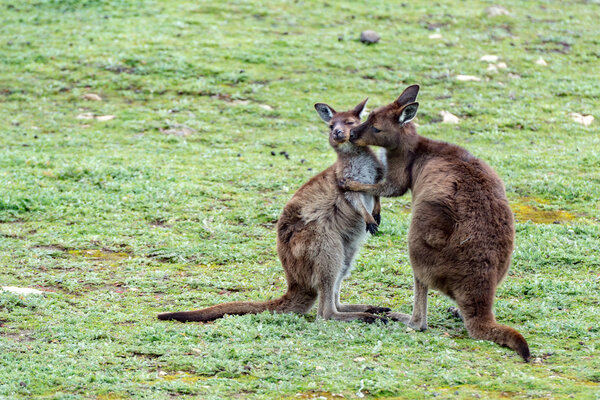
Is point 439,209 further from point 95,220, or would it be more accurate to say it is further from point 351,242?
point 95,220

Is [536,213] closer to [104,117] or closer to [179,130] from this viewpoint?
[179,130]

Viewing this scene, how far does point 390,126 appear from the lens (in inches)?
235

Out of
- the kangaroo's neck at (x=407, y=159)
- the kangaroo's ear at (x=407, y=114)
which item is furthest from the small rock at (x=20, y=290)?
the kangaroo's ear at (x=407, y=114)

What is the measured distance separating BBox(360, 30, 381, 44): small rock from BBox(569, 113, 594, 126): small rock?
4.02m

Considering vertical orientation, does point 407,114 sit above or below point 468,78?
above

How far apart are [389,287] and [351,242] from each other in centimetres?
83

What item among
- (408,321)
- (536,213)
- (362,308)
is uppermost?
(408,321)

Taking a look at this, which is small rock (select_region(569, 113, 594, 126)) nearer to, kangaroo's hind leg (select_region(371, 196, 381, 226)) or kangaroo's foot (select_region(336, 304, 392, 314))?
kangaroo's hind leg (select_region(371, 196, 381, 226))

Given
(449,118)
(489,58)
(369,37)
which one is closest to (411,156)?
(449,118)

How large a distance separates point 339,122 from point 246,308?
6.55 ft

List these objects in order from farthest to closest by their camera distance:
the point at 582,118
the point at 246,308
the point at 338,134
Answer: the point at 582,118, the point at 338,134, the point at 246,308

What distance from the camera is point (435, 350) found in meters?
4.73

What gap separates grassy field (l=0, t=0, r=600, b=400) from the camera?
4395 mm

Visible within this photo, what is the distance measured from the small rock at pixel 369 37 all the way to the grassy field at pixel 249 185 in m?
0.12
